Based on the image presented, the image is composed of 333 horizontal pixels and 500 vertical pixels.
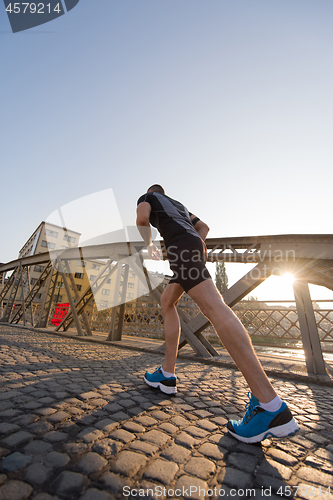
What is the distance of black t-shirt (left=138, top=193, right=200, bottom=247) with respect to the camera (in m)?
2.19

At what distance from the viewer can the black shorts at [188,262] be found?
1914 mm

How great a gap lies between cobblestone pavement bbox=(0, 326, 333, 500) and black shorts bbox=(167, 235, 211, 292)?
1.00 meters

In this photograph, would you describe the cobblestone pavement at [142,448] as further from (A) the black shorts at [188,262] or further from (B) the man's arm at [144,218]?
(B) the man's arm at [144,218]

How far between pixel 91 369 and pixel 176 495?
2591 mm

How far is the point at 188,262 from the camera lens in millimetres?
1973

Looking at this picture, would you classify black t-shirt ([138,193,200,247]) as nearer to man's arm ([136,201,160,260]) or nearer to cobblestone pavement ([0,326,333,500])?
man's arm ([136,201,160,260])

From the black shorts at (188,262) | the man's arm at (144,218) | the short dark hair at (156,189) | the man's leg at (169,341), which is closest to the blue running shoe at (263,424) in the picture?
the black shorts at (188,262)

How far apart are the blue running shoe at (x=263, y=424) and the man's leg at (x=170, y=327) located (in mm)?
986

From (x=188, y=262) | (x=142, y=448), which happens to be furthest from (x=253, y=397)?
(x=188, y=262)

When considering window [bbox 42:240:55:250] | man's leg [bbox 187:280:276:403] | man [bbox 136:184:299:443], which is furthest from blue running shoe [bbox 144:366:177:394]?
window [bbox 42:240:55:250]

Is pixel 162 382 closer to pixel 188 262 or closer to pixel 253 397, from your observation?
pixel 253 397

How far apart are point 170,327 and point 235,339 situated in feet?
3.30

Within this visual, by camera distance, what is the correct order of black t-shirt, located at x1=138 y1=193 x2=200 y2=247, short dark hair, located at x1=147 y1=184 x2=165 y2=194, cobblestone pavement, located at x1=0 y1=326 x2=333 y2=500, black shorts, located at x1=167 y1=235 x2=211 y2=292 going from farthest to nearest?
1. short dark hair, located at x1=147 y1=184 x2=165 y2=194
2. black t-shirt, located at x1=138 y1=193 x2=200 y2=247
3. black shorts, located at x1=167 y1=235 x2=211 y2=292
4. cobblestone pavement, located at x1=0 y1=326 x2=333 y2=500

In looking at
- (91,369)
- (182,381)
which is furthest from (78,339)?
(182,381)
